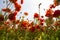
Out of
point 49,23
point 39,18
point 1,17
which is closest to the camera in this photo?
point 1,17

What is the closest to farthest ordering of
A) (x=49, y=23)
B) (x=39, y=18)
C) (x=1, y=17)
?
(x=1, y=17) < (x=49, y=23) < (x=39, y=18)

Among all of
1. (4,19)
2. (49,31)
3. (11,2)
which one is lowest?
(49,31)

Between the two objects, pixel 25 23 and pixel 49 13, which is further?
pixel 25 23

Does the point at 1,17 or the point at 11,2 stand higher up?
the point at 11,2

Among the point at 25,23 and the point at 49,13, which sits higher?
the point at 49,13

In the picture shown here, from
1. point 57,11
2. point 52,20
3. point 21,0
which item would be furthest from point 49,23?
point 21,0

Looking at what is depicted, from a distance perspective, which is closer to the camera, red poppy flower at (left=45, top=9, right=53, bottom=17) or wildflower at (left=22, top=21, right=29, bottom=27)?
red poppy flower at (left=45, top=9, right=53, bottom=17)

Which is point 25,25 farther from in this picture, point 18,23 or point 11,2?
point 11,2

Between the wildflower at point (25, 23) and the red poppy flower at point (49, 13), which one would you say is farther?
the wildflower at point (25, 23)

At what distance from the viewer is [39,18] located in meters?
5.14

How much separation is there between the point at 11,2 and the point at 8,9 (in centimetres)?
17

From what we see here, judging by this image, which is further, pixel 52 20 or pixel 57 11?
pixel 52 20

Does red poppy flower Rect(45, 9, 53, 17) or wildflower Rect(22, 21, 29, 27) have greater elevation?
red poppy flower Rect(45, 9, 53, 17)

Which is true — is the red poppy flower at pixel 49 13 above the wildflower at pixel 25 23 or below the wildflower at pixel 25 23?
above
